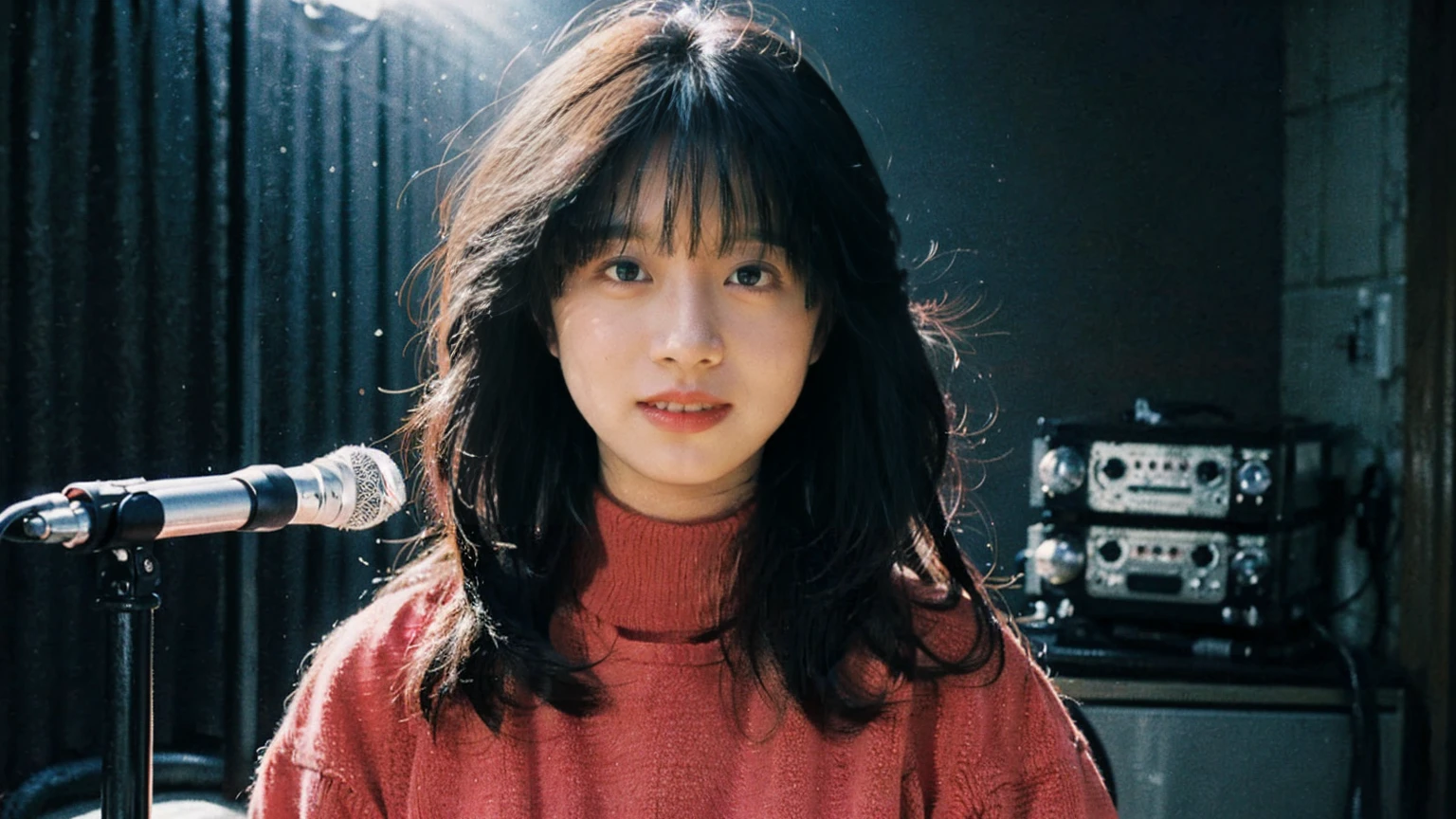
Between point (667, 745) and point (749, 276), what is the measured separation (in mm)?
344

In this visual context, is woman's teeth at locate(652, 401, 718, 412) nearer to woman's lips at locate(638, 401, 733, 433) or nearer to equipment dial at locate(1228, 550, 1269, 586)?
woman's lips at locate(638, 401, 733, 433)

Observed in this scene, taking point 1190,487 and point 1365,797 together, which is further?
point 1190,487

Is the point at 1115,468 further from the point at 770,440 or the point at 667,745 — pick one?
the point at 667,745

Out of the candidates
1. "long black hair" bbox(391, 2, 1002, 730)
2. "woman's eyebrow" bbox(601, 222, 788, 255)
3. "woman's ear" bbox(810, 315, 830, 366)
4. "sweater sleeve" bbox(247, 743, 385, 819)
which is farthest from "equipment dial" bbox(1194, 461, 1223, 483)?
"sweater sleeve" bbox(247, 743, 385, 819)

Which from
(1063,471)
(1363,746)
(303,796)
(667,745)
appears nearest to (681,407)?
(667,745)

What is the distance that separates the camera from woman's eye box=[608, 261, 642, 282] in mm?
957

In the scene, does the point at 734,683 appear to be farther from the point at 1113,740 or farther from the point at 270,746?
the point at 1113,740

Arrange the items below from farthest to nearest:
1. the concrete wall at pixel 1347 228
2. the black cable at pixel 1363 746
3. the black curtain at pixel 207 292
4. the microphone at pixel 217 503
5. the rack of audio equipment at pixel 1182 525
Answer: the concrete wall at pixel 1347 228 → the rack of audio equipment at pixel 1182 525 → the black cable at pixel 1363 746 → the black curtain at pixel 207 292 → the microphone at pixel 217 503

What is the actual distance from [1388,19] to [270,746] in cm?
211

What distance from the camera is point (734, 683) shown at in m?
1.03

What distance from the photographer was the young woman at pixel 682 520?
958 millimetres

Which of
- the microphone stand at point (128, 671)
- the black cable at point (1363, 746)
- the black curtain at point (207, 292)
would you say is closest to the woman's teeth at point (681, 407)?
the microphone stand at point (128, 671)

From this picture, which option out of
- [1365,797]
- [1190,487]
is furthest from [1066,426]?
[1365,797]

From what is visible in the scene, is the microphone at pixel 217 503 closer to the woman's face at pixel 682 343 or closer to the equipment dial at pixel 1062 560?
the woman's face at pixel 682 343
